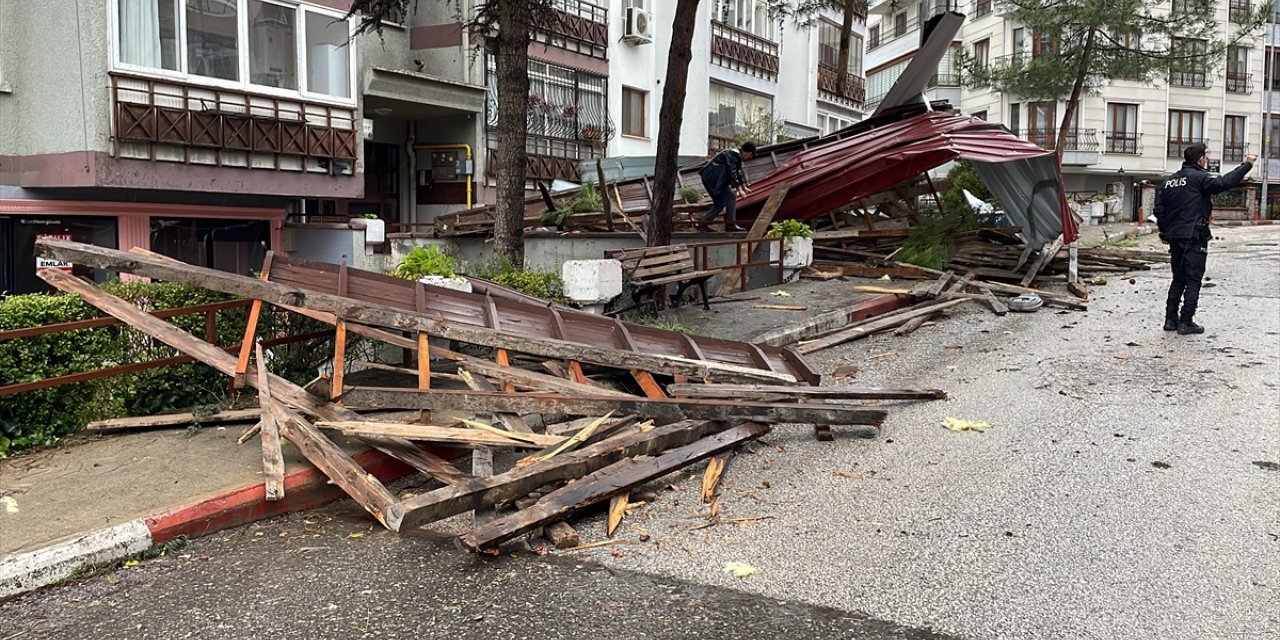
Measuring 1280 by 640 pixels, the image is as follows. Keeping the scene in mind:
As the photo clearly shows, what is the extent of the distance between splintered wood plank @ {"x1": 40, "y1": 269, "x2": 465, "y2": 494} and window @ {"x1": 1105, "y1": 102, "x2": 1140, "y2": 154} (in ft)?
183

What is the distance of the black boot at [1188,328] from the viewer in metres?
10.7

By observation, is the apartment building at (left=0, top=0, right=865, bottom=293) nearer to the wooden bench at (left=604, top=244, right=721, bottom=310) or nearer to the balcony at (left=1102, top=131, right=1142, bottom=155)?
the wooden bench at (left=604, top=244, right=721, bottom=310)

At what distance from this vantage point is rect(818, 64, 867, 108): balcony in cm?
3800

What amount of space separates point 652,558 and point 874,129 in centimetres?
1472

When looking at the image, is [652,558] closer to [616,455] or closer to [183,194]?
[616,455]

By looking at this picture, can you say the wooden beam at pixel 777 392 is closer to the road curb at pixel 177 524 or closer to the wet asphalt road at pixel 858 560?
the wet asphalt road at pixel 858 560

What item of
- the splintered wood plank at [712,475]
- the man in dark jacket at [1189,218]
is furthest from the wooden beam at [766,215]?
the splintered wood plank at [712,475]

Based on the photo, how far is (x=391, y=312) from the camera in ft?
21.2

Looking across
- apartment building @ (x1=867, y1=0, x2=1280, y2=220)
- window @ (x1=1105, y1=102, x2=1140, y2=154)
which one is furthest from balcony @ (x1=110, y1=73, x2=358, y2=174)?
window @ (x1=1105, y1=102, x2=1140, y2=154)

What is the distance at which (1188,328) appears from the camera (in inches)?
420

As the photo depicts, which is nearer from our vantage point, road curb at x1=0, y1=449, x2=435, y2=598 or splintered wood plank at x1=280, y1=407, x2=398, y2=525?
road curb at x1=0, y1=449, x2=435, y2=598

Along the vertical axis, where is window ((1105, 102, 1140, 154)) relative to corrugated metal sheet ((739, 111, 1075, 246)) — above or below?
above

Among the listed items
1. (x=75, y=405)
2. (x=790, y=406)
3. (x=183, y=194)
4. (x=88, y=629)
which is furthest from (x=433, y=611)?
(x=183, y=194)

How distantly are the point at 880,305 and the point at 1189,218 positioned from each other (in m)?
3.97
